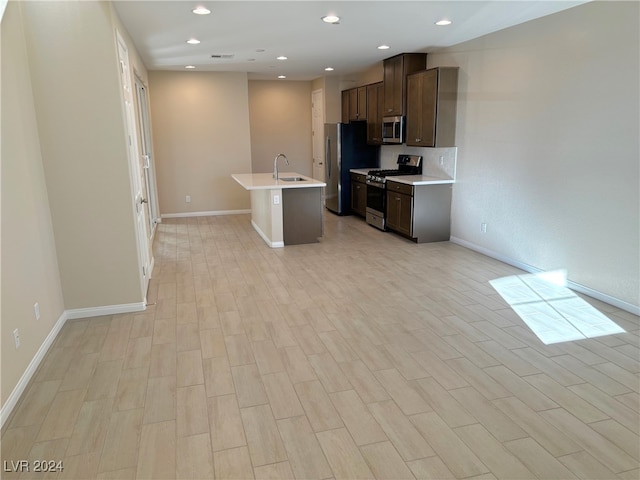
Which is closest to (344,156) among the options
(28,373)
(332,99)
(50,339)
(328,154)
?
(328,154)

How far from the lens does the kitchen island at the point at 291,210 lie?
19.8ft

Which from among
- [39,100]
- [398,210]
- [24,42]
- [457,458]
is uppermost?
[24,42]

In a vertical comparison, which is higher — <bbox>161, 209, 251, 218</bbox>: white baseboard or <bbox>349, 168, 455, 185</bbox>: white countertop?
<bbox>349, 168, 455, 185</bbox>: white countertop

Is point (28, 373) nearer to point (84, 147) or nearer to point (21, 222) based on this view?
point (21, 222)

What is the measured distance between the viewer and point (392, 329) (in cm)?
355

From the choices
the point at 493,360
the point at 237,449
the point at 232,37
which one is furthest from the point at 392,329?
the point at 232,37

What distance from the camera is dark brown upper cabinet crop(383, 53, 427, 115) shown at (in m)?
6.42

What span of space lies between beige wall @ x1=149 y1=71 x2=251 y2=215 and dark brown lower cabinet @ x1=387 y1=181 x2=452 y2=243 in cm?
368

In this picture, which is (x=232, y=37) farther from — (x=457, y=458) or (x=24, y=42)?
(x=457, y=458)

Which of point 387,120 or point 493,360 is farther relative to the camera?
point 387,120

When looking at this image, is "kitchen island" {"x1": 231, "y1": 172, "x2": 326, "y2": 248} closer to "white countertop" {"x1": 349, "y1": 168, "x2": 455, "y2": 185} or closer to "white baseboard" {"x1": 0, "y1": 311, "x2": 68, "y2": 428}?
"white countertop" {"x1": 349, "y1": 168, "x2": 455, "y2": 185}

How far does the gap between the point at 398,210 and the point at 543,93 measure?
2.49 metres

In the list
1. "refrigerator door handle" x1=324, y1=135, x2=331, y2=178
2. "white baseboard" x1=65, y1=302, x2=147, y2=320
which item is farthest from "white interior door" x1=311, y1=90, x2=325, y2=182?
"white baseboard" x1=65, y1=302, x2=147, y2=320

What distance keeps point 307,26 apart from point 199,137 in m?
4.29
